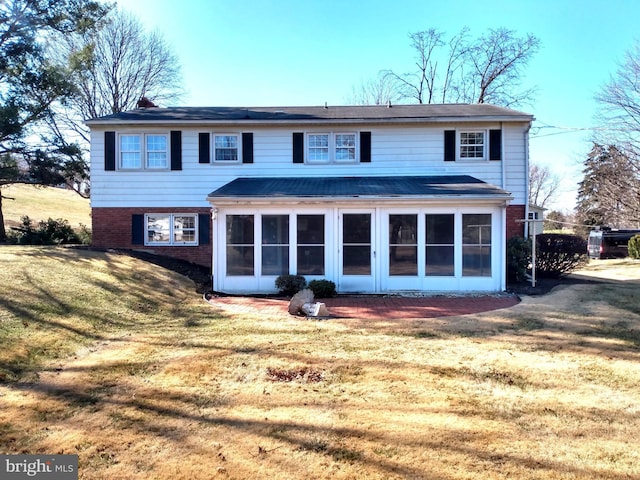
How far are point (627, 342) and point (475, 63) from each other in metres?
29.8

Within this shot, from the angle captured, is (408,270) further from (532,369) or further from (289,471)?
(289,471)

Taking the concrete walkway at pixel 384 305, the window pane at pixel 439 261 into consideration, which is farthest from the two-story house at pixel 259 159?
the concrete walkway at pixel 384 305

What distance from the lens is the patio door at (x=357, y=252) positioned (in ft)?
37.1

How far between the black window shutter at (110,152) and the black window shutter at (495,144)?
1391 centimetres

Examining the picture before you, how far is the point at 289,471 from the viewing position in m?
3.10

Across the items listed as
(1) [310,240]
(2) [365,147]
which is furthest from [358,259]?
(2) [365,147]

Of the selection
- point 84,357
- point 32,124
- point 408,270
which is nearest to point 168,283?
point 84,357

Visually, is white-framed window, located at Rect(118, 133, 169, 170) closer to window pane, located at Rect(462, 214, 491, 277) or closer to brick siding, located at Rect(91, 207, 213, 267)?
brick siding, located at Rect(91, 207, 213, 267)

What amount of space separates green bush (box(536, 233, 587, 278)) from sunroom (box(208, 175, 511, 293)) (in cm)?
301

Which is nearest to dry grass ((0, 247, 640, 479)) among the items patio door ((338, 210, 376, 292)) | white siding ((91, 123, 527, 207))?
patio door ((338, 210, 376, 292))

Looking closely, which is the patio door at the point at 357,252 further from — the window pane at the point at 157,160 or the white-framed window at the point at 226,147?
the window pane at the point at 157,160

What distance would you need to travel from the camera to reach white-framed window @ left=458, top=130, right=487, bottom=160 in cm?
1467

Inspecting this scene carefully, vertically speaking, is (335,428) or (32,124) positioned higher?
(32,124)

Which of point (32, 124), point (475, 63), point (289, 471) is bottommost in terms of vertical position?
point (289, 471)
